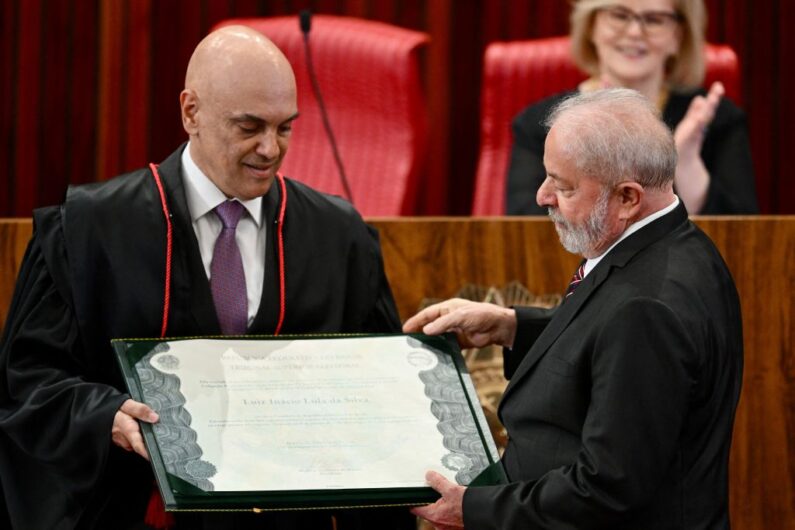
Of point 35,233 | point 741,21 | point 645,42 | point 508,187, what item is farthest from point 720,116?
point 35,233

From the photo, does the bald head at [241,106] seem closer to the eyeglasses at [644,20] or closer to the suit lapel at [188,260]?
the suit lapel at [188,260]

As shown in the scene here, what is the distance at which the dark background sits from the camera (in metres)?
5.36

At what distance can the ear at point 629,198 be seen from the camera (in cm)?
238

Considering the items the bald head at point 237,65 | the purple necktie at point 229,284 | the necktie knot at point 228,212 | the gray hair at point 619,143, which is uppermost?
the bald head at point 237,65

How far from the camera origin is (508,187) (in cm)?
438

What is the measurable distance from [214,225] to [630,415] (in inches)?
40.3

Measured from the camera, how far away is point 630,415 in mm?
2250

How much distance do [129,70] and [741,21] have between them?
8.02ft

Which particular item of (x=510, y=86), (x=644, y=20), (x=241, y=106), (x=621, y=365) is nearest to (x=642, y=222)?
(x=621, y=365)

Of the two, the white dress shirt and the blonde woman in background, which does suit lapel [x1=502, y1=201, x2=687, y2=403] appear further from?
the blonde woman in background

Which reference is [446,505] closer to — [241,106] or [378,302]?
[378,302]

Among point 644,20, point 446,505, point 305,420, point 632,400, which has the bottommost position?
point 446,505

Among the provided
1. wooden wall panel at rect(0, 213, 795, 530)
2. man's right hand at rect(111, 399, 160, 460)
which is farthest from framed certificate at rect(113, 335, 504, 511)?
A: wooden wall panel at rect(0, 213, 795, 530)

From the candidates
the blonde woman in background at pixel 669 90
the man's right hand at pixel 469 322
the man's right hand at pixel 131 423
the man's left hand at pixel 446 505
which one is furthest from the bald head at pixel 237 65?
the blonde woman in background at pixel 669 90
